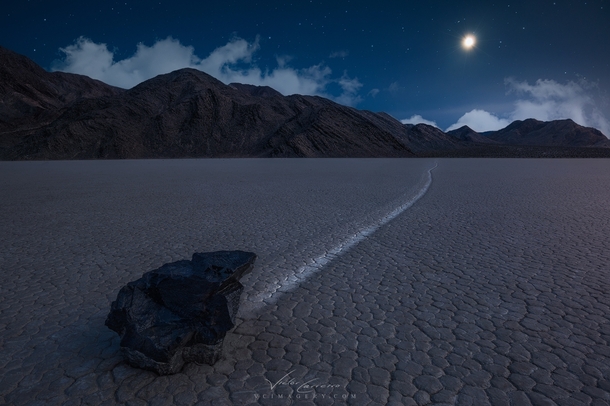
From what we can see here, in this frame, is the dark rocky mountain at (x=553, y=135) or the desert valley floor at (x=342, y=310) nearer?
the desert valley floor at (x=342, y=310)

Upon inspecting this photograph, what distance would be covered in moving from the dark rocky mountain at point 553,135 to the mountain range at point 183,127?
3754 inches

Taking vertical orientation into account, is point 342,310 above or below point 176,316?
below

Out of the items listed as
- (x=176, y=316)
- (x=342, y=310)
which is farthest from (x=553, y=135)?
(x=176, y=316)

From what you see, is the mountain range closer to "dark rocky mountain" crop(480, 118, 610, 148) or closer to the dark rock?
the dark rock

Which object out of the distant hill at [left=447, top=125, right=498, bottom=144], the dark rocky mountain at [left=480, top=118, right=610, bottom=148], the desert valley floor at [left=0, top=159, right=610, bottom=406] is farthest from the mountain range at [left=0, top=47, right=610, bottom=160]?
the dark rocky mountain at [left=480, top=118, right=610, bottom=148]

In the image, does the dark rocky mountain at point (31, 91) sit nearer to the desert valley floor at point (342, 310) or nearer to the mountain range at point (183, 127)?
the mountain range at point (183, 127)

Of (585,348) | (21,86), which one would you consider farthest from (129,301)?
(21,86)

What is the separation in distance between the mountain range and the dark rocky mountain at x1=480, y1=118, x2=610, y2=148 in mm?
95361

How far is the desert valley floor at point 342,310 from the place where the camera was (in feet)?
7.81

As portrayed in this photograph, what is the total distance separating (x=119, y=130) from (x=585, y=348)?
237 feet

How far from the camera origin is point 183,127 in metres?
72.2

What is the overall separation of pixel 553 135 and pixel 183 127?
158m

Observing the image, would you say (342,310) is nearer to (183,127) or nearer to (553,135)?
(183,127)

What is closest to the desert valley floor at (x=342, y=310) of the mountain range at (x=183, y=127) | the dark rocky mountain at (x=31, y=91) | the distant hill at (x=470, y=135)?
the mountain range at (x=183, y=127)
